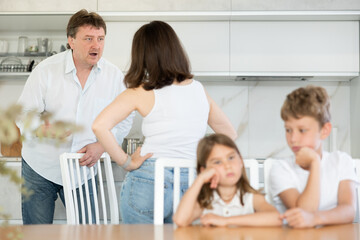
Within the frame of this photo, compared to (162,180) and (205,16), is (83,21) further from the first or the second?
(162,180)

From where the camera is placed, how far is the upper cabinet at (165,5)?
3.42m

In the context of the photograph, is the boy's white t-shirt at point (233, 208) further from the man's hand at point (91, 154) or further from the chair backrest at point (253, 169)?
the man's hand at point (91, 154)

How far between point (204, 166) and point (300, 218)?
1.13 ft

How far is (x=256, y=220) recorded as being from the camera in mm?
1250

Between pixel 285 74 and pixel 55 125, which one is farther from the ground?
pixel 285 74

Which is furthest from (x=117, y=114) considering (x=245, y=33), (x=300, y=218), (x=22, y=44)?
(x=22, y=44)

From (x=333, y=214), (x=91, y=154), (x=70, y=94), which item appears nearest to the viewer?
(x=333, y=214)

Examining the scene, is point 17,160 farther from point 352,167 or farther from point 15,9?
point 352,167

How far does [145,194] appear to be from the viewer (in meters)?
1.70

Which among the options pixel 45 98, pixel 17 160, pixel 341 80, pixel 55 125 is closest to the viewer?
pixel 55 125

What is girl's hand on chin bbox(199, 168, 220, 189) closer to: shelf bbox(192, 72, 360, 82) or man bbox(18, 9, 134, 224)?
man bbox(18, 9, 134, 224)

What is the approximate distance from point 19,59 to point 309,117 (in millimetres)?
2903

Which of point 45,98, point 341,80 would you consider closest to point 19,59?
point 45,98

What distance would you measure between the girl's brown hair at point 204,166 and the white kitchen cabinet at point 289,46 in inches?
82.4
